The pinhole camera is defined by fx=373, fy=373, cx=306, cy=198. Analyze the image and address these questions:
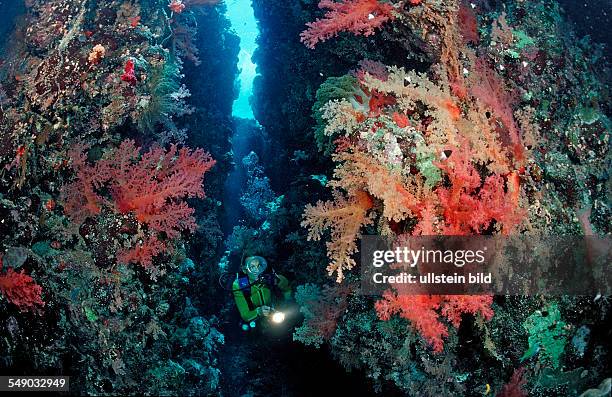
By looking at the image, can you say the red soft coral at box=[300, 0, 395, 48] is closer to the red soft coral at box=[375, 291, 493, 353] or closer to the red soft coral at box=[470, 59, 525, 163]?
the red soft coral at box=[470, 59, 525, 163]

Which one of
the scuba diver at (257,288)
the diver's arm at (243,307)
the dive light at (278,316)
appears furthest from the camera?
the diver's arm at (243,307)

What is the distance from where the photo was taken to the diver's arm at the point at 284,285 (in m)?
5.68

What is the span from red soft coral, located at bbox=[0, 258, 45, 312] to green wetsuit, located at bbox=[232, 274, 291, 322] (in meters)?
2.53

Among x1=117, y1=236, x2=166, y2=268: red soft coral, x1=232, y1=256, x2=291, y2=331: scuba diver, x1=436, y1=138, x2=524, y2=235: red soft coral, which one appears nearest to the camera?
x1=436, y1=138, x2=524, y2=235: red soft coral

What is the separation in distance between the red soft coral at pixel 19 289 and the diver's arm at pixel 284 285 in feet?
9.68

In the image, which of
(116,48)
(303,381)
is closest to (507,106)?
(303,381)

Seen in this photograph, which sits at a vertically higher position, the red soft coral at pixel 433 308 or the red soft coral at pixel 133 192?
the red soft coral at pixel 133 192

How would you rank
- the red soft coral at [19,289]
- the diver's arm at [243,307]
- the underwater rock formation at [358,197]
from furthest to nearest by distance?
the diver's arm at [243,307] < the red soft coral at [19,289] < the underwater rock formation at [358,197]

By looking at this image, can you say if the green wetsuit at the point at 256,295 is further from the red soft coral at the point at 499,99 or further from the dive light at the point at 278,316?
the red soft coral at the point at 499,99

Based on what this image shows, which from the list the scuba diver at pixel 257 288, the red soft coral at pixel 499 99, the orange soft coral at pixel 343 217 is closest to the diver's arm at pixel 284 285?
the scuba diver at pixel 257 288

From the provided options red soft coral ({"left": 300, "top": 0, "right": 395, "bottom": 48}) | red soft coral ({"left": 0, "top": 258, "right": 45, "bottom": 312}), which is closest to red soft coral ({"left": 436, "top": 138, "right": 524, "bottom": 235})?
red soft coral ({"left": 300, "top": 0, "right": 395, "bottom": 48})

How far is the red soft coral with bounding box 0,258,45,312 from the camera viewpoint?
12.3 feet

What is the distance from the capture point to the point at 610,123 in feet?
14.5

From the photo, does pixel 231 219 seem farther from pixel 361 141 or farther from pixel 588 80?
pixel 588 80
